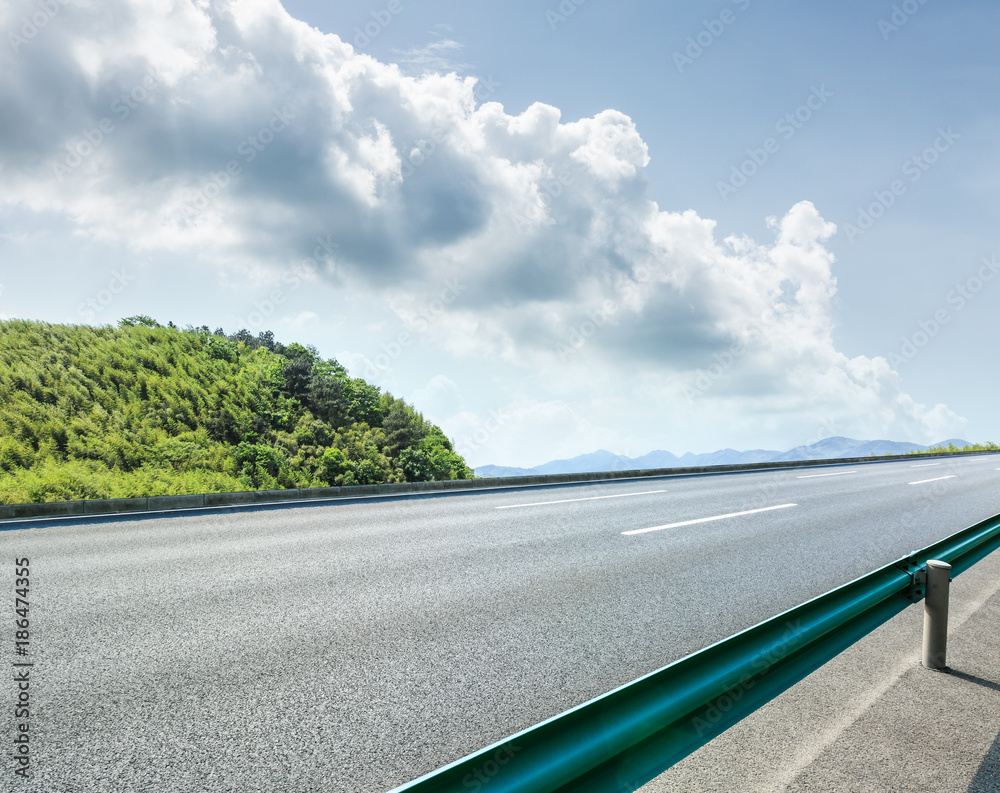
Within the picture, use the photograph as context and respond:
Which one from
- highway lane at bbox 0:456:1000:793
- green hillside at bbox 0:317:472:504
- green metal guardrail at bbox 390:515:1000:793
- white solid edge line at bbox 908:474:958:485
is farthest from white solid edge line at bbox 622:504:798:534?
green hillside at bbox 0:317:472:504

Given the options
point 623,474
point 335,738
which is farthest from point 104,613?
point 623,474

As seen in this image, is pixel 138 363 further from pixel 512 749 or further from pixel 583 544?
pixel 512 749

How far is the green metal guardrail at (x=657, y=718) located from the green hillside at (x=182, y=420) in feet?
44.5

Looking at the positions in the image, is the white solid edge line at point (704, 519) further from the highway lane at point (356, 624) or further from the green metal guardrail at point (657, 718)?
the green metal guardrail at point (657, 718)

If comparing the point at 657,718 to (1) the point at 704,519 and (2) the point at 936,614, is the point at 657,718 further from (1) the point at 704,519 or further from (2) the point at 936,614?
(1) the point at 704,519

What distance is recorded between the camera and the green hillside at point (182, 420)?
15.7m

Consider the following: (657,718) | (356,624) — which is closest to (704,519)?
(356,624)

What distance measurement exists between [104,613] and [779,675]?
498 centimetres

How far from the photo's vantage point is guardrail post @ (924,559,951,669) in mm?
3598

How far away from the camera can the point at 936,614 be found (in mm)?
3717

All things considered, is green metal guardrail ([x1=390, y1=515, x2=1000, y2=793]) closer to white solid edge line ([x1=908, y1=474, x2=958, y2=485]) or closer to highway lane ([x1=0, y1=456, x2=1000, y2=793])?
highway lane ([x1=0, y1=456, x2=1000, y2=793])

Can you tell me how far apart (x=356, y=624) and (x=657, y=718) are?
324 cm

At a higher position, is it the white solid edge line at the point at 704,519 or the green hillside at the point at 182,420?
the green hillside at the point at 182,420

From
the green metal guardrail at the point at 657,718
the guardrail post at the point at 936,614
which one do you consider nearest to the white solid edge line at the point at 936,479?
the guardrail post at the point at 936,614
